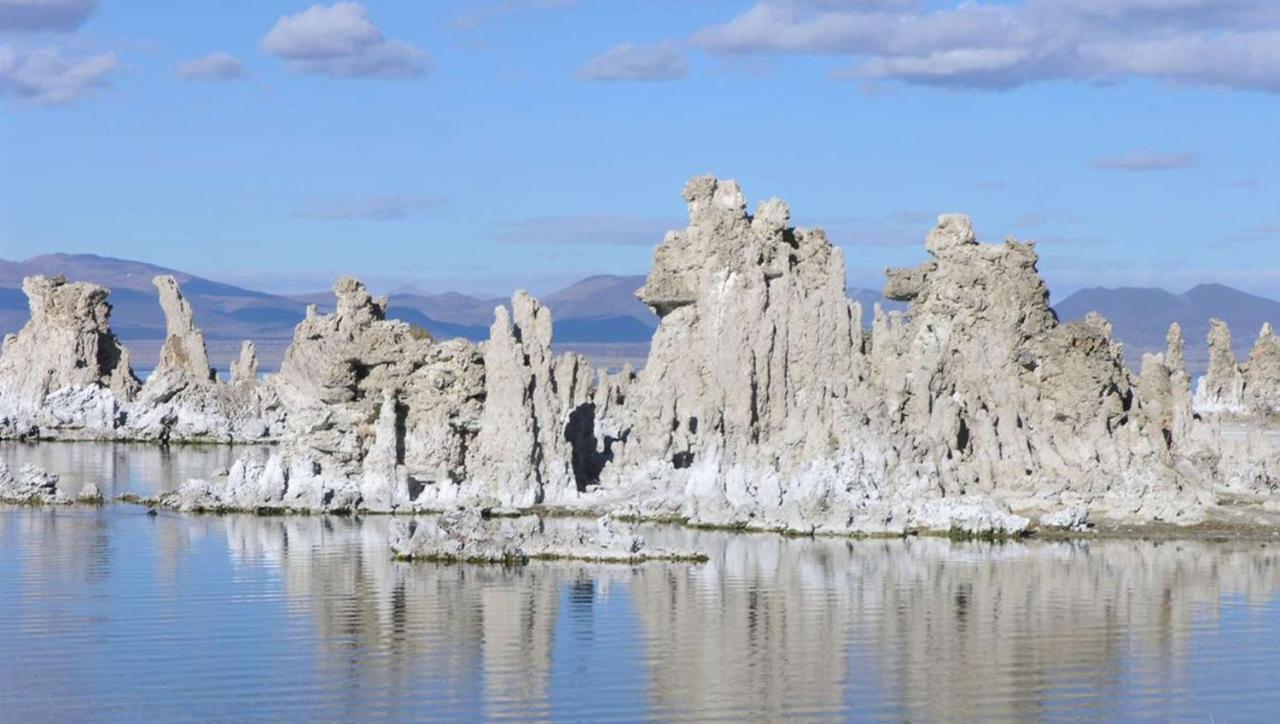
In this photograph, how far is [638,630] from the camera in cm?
4791

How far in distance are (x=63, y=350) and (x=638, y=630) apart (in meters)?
77.2

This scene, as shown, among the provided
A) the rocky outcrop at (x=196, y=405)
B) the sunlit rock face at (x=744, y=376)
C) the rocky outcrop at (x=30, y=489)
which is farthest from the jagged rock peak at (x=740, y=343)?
the rocky outcrop at (x=196, y=405)

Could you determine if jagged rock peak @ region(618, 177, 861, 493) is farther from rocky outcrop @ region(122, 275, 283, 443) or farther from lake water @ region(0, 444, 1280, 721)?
rocky outcrop @ region(122, 275, 283, 443)

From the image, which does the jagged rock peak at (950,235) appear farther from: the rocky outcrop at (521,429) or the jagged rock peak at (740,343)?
the rocky outcrop at (521,429)

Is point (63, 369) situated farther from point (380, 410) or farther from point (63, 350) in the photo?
point (380, 410)

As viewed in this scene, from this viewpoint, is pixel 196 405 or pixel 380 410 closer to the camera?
pixel 380 410

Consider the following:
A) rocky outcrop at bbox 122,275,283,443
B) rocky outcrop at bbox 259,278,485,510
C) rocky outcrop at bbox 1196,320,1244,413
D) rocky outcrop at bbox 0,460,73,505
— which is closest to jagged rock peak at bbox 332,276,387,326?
rocky outcrop at bbox 259,278,485,510

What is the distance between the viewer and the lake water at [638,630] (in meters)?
39.9

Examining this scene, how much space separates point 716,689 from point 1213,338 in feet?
364

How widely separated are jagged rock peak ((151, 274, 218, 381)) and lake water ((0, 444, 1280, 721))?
54.3 meters

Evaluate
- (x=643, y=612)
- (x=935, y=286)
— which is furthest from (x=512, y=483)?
(x=643, y=612)

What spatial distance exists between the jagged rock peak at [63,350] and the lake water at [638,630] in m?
53.1

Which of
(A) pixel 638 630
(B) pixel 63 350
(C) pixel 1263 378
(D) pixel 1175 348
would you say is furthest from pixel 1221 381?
(A) pixel 638 630

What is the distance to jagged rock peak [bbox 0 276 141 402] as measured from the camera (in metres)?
119
